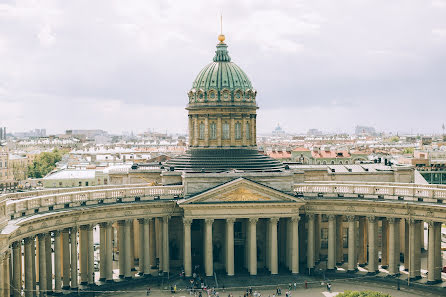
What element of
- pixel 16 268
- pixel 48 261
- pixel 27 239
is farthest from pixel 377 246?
pixel 16 268

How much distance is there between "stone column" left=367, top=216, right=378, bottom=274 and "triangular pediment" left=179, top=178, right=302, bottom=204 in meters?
10.1

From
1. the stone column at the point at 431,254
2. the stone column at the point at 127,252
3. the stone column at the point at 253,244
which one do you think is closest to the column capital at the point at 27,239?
the stone column at the point at 127,252

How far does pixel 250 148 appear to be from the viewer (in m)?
88.6

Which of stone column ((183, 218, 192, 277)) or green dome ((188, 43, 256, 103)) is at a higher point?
green dome ((188, 43, 256, 103))

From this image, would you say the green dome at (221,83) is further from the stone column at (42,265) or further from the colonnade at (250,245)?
the stone column at (42,265)

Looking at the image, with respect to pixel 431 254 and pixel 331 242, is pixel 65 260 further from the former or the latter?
pixel 431 254

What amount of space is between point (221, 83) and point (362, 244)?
3108cm

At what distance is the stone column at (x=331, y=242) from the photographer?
78.1m

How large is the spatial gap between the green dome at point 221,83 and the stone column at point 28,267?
3561 cm

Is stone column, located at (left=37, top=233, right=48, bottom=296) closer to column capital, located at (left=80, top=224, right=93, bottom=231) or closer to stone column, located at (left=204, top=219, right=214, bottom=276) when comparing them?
column capital, located at (left=80, top=224, right=93, bottom=231)

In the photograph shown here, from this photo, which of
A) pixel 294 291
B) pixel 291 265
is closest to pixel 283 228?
pixel 291 265


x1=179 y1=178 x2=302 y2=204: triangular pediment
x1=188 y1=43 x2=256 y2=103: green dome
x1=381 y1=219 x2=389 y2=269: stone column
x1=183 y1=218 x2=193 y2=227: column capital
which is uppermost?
x1=188 y1=43 x2=256 y2=103: green dome

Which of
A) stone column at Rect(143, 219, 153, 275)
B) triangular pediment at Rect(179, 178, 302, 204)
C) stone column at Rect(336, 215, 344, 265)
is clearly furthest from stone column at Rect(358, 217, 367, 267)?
stone column at Rect(143, 219, 153, 275)

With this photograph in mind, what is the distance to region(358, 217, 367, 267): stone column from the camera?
82.8m
